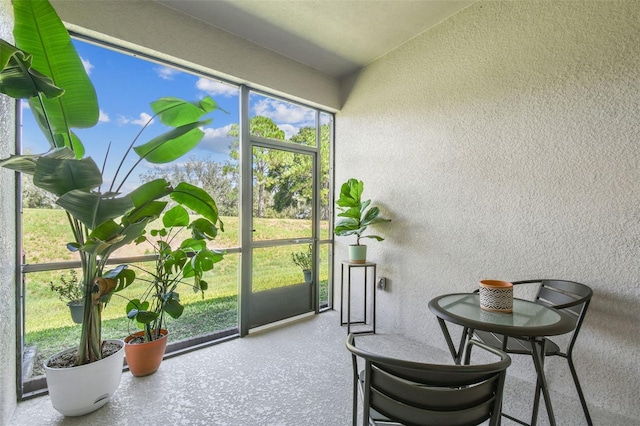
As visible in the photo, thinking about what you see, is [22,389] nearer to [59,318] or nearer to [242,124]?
[59,318]

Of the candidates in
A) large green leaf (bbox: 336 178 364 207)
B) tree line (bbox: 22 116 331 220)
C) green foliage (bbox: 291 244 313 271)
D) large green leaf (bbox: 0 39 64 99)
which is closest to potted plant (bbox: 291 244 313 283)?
green foliage (bbox: 291 244 313 271)

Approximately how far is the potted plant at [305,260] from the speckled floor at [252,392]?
3.07ft

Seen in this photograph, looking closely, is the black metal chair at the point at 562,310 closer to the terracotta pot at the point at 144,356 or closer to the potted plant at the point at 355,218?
the potted plant at the point at 355,218

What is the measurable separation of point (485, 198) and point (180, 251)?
268 centimetres

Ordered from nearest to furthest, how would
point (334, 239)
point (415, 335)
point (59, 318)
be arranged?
point (59, 318) → point (415, 335) → point (334, 239)

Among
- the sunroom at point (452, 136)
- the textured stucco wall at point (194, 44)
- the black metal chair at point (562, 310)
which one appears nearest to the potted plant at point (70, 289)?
the sunroom at point (452, 136)

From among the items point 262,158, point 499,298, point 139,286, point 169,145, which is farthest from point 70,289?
point 499,298

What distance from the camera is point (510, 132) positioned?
2.27 meters

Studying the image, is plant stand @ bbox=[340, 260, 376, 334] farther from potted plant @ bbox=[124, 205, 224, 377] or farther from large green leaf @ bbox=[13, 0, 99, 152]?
large green leaf @ bbox=[13, 0, 99, 152]

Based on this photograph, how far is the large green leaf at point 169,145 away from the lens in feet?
5.97

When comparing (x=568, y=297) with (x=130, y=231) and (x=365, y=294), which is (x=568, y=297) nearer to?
(x=365, y=294)

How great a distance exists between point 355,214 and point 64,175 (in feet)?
8.10

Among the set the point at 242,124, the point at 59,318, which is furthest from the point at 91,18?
the point at 59,318

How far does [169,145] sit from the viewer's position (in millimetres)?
2025
